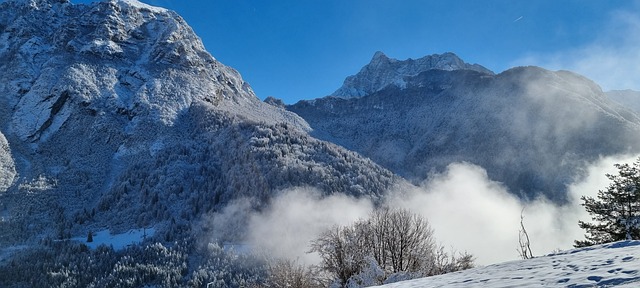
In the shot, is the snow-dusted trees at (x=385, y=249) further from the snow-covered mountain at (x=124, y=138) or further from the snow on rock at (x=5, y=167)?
the snow on rock at (x=5, y=167)

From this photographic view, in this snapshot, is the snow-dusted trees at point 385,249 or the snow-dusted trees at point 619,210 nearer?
the snow-dusted trees at point 619,210

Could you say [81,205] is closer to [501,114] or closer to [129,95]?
[129,95]

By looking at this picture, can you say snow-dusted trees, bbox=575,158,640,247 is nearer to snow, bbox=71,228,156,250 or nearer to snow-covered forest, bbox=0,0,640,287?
snow-covered forest, bbox=0,0,640,287

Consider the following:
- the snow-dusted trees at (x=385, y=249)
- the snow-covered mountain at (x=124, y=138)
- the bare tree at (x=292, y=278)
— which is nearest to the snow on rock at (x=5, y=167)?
the snow-covered mountain at (x=124, y=138)

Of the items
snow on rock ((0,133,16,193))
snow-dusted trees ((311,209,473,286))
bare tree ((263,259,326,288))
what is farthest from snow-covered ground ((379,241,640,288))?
snow on rock ((0,133,16,193))

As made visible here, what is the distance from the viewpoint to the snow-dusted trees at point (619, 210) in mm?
21678

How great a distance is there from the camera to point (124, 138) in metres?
144

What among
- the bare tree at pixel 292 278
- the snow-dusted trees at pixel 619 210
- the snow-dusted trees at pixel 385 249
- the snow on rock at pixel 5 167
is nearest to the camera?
the snow-dusted trees at pixel 619 210

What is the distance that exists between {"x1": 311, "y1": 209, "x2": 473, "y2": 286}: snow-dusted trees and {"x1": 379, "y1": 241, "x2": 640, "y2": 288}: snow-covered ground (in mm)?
13900

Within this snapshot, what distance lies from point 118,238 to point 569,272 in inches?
4249

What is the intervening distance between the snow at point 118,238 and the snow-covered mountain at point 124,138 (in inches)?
123

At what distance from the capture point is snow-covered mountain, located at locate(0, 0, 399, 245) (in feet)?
364

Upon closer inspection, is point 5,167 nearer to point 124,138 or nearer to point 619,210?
point 124,138

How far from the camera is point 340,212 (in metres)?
103
